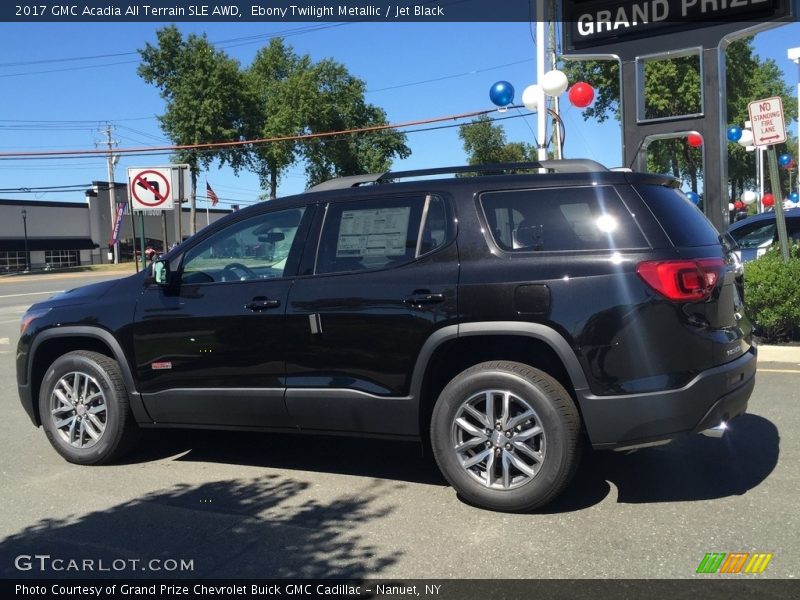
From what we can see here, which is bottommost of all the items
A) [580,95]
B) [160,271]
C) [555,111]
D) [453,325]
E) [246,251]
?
[453,325]

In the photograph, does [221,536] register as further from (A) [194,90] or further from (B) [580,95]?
(A) [194,90]

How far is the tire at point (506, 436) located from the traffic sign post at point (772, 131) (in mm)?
6745

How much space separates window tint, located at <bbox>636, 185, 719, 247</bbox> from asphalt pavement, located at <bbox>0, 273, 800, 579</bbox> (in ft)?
4.87

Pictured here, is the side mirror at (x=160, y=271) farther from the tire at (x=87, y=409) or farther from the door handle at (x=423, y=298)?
the door handle at (x=423, y=298)

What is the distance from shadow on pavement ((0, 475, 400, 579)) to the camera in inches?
141

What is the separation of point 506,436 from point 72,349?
130 inches

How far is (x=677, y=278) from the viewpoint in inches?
151

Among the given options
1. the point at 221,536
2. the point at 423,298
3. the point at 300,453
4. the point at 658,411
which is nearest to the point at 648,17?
the point at 423,298

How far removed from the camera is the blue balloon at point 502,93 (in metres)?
16.0

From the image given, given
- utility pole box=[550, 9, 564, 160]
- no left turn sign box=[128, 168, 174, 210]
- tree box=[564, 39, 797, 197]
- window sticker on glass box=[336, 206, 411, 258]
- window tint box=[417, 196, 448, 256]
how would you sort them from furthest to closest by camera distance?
tree box=[564, 39, 797, 197]
utility pole box=[550, 9, 564, 160]
no left turn sign box=[128, 168, 174, 210]
window sticker on glass box=[336, 206, 411, 258]
window tint box=[417, 196, 448, 256]

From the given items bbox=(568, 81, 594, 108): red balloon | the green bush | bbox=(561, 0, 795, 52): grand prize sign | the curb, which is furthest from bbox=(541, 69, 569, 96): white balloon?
the curb

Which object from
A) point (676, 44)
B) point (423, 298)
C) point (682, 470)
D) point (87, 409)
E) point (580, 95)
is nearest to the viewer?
point (423, 298)

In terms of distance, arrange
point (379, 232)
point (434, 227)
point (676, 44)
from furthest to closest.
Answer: point (676, 44) < point (379, 232) < point (434, 227)

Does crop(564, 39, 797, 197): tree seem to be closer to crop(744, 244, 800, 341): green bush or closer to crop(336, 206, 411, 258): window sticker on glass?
crop(744, 244, 800, 341): green bush
